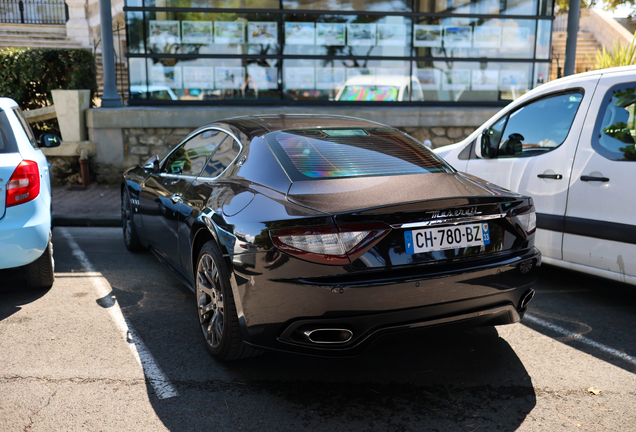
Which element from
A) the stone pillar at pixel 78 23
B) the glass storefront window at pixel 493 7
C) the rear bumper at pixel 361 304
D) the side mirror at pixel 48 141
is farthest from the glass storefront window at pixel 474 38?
the stone pillar at pixel 78 23

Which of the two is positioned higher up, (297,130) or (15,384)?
(297,130)

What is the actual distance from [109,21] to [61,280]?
6.17 m

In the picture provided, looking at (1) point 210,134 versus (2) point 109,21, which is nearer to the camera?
(1) point 210,134

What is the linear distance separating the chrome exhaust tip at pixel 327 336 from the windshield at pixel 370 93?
27.6 feet

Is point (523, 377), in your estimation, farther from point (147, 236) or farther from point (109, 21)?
point (109, 21)

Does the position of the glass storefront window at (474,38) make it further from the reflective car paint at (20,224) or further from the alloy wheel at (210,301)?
the alloy wheel at (210,301)

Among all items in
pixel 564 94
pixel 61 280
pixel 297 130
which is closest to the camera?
pixel 297 130

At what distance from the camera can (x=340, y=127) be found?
411 centimetres

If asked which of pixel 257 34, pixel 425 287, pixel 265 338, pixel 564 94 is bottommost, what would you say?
pixel 265 338

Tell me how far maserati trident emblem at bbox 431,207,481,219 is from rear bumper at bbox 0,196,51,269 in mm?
3101

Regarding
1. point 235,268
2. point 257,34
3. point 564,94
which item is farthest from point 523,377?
point 257,34

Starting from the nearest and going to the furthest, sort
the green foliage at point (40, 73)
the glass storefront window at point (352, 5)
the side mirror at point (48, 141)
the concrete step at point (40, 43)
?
the side mirror at point (48, 141)
the green foliage at point (40, 73)
the glass storefront window at point (352, 5)
the concrete step at point (40, 43)

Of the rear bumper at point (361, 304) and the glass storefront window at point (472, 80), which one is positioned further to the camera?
the glass storefront window at point (472, 80)

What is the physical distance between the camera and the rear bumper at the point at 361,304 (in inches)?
112
